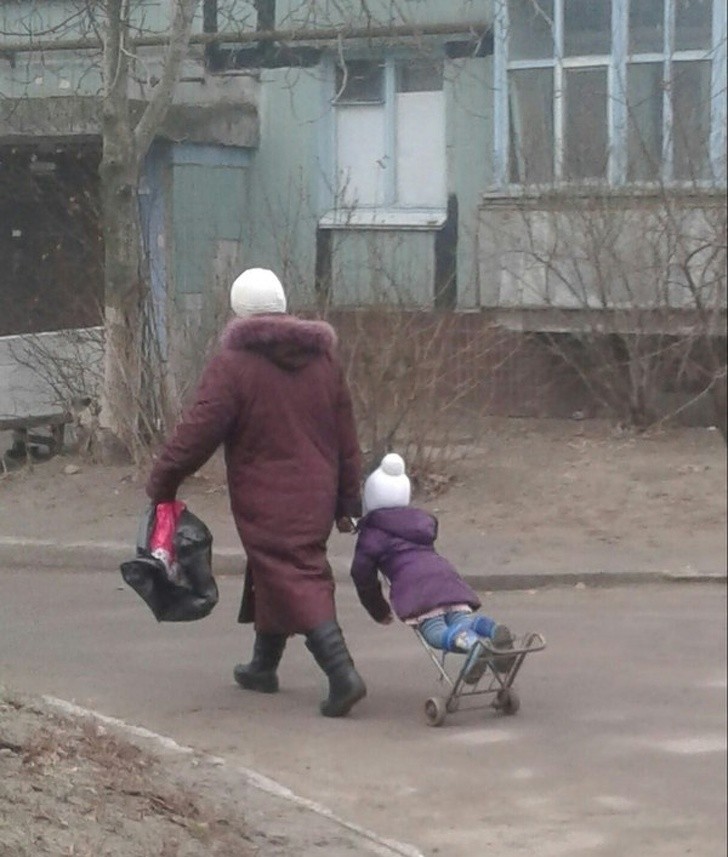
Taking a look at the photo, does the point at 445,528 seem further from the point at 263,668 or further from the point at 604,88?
the point at 604,88

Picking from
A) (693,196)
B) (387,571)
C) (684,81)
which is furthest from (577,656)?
(387,571)

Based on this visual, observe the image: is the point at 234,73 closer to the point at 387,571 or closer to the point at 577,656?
the point at 387,571

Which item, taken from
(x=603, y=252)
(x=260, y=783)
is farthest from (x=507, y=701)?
(x=603, y=252)

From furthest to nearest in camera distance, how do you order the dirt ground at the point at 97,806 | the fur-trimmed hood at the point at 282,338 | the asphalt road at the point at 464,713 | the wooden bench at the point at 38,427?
the wooden bench at the point at 38,427 → the fur-trimmed hood at the point at 282,338 → the dirt ground at the point at 97,806 → the asphalt road at the point at 464,713

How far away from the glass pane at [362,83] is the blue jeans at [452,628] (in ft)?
4.66

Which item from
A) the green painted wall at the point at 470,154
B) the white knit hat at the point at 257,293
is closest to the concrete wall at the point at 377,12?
the green painted wall at the point at 470,154

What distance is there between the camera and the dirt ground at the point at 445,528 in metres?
2.45

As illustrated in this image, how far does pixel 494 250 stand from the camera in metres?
3.66

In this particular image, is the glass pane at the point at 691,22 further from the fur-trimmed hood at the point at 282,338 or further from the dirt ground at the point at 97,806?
the dirt ground at the point at 97,806

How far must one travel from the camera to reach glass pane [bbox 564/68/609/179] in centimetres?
342

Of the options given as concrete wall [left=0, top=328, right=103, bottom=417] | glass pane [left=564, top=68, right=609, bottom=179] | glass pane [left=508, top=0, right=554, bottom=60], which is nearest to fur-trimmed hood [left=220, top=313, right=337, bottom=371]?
concrete wall [left=0, top=328, right=103, bottom=417]

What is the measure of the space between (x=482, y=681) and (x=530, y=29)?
5.91 ft

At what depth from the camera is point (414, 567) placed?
188 inches

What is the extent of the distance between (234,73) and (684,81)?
4.90 ft
